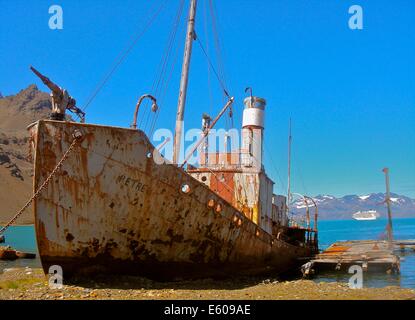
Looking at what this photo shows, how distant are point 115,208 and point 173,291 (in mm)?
2793

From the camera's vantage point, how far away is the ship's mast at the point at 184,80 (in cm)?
1622

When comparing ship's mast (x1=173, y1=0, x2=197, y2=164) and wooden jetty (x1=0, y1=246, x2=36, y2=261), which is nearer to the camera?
ship's mast (x1=173, y1=0, x2=197, y2=164)

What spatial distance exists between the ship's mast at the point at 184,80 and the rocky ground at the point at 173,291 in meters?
4.83

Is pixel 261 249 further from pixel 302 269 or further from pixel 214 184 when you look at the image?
pixel 302 269

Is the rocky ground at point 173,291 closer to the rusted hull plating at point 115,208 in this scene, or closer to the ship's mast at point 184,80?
the rusted hull plating at point 115,208

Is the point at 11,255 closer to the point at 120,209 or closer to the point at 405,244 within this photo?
the point at 120,209

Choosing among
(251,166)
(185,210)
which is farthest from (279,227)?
(185,210)

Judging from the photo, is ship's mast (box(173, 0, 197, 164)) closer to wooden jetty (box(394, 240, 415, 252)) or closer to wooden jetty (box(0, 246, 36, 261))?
wooden jetty (box(0, 246, 36, 261))

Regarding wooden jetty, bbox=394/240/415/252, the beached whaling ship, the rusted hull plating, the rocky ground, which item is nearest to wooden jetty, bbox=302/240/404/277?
the rocky ground

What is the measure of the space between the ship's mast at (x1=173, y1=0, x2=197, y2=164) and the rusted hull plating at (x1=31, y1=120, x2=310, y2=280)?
3.31 meters

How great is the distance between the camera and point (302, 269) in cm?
2191

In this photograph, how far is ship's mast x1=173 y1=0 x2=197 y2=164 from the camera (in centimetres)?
1622
